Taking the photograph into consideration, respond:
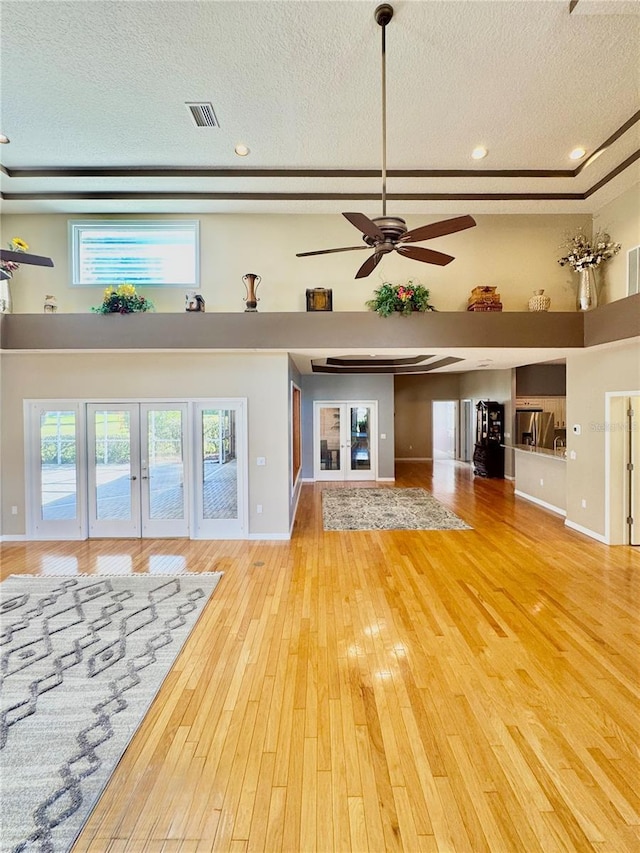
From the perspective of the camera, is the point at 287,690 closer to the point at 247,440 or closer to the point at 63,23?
the point at 247,440

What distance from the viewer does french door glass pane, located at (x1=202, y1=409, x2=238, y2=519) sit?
221 inches

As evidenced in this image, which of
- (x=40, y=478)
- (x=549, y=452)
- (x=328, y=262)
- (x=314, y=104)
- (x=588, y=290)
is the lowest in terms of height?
(x=40, y=478)

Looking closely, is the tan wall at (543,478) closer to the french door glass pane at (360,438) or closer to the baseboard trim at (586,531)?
the baseboard trim at (586,531)

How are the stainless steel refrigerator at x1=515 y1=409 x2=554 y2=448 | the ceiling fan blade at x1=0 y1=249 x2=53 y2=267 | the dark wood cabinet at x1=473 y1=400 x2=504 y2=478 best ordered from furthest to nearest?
the dark wood cabinet at x1=473 y1=400 x2=504 y2=478, the stainless steel refrigerator at x1=515 y1=409 x2=554 y2=448, the ceiling fan blade at x1=0 y1=249 x2=53 y2=267

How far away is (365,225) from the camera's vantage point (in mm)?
2510

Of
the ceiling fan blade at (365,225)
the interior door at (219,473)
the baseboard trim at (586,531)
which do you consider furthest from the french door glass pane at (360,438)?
the ceiling fan blade at (365,225)

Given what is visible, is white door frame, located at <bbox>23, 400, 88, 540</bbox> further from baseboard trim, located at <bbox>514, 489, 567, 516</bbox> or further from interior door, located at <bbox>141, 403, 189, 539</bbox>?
baseboard trim, located at <bbox>514, 489, 567, 516</bbox>

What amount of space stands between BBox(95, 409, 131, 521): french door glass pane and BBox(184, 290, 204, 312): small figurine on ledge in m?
1.89

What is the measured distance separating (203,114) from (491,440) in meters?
9.36

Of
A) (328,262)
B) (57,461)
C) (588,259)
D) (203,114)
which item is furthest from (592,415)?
(57,461)

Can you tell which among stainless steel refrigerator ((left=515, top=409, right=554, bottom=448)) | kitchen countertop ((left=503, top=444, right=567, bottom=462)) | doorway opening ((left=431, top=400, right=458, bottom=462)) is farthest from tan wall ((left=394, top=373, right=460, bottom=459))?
kitchen countertop ((left=503, top=444, right=567, bottom=462))

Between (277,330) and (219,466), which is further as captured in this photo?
(219,466)

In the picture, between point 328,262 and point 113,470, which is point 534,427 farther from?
point 113,470

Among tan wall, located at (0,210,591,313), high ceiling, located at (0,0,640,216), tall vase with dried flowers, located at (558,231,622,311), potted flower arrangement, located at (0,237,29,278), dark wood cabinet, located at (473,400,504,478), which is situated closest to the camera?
high ceiling, located at (0,0,640,216)
